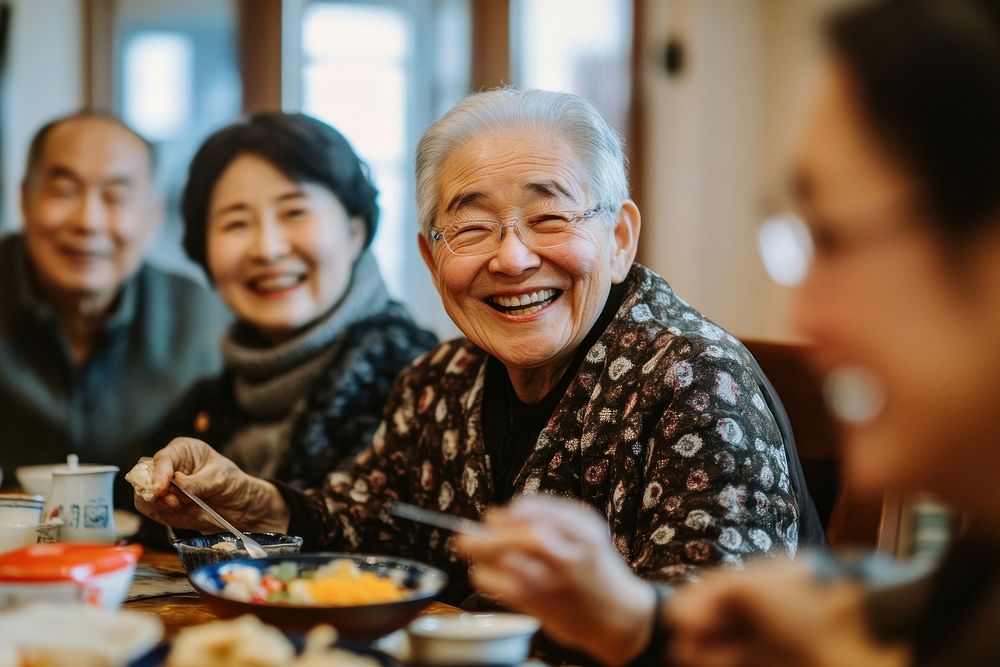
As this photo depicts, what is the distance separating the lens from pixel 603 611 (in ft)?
2.89

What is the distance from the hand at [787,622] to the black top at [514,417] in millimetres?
863

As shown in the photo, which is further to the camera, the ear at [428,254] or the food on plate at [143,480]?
the ear at [428,254]

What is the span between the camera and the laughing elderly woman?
53.7 inches

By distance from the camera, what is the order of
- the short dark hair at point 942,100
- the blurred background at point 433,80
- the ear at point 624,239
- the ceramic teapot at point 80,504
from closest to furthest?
the short dark hair at point 942,100 < the ceramic teapot at point 80,504 < the ear at point 624,239 < the blurred background at point 433,80

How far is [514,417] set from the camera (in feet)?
5.64

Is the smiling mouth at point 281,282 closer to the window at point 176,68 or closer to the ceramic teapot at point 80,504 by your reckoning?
the ceramic teapot at point 80,504

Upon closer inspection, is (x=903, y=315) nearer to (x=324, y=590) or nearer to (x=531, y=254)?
(x=324, y=590)

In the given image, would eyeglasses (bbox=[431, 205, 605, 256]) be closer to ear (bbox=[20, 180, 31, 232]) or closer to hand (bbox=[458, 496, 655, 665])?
hand (bbox=[458, 496, 655, 665])

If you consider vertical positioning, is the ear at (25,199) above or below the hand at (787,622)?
above

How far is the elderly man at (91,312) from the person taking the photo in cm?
285

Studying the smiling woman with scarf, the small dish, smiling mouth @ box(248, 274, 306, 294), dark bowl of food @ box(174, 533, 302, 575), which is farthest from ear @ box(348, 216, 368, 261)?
the small dish

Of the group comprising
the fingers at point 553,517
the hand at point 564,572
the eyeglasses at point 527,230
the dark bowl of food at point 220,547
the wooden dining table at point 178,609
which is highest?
the eyeglasses at point 527,230

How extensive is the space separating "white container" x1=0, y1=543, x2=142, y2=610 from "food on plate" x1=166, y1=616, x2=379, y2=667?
182 millimetres

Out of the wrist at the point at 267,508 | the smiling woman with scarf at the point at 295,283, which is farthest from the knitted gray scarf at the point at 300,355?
the wrist at the point at 267,508
